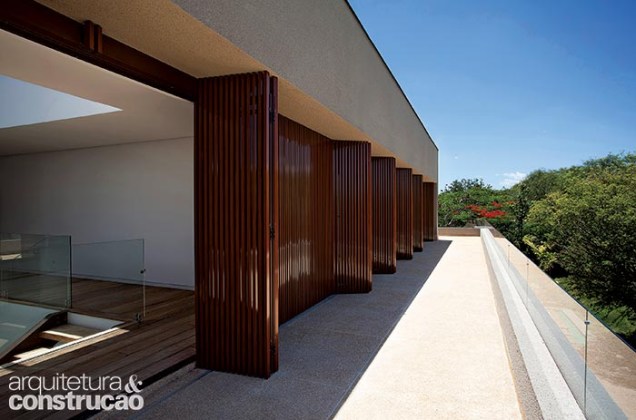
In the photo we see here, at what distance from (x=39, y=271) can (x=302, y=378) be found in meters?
4.65

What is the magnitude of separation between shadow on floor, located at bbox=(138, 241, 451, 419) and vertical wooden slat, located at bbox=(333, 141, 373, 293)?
1.03 m

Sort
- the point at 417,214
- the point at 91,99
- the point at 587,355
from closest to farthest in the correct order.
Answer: the point at 587,355 < the point at 91,99 < the point at 417,214

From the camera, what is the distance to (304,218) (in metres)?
5.19

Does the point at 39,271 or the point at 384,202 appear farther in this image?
the point at 384,202

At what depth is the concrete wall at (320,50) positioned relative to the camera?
8.16ft

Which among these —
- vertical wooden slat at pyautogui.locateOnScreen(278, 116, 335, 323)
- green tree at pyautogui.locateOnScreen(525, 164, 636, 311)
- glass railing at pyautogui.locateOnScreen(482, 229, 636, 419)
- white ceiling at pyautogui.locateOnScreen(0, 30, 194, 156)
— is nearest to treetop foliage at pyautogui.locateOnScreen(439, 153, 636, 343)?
green tree at pyautogui.locateOnScreen(525, 164, 636, 311)

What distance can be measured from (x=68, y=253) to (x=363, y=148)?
4871 millimetres

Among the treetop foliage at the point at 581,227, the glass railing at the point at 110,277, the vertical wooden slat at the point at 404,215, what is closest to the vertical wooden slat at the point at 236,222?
the glass railing at the point at 110,277

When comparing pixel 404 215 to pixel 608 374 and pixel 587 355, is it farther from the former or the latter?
pixel 608 374

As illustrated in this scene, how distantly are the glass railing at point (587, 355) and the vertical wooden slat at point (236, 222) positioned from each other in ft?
7.34

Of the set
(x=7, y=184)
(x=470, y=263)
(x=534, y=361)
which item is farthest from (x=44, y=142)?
(x=470, y=263)

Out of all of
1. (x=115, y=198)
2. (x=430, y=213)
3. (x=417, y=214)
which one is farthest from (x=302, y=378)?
(x=430, y=213)

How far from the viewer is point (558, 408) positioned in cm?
242

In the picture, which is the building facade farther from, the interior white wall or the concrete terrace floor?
the concrete terrace floor
